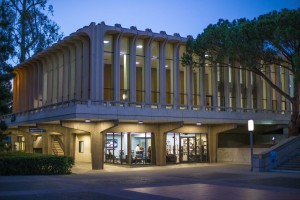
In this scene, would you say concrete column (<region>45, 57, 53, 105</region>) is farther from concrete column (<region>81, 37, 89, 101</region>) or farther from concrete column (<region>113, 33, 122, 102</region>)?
concrete column (<region>113, 33, 122, 102</region>)

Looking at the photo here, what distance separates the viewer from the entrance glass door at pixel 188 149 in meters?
37.5

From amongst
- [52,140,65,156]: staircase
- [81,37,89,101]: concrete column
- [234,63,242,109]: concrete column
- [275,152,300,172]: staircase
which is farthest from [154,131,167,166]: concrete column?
[52,140,65,156]: staircase

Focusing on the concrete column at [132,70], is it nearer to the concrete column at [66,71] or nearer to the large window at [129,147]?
the large window at [129,147]

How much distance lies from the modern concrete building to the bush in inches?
130

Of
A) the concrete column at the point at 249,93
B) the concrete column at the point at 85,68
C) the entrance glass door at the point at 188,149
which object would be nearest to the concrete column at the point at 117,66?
the concrete column at the point at 85,68

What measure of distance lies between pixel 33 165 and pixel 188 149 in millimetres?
16429

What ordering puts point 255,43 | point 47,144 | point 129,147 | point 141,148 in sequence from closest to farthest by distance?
point 255,43, point 129,147, point 141,148, point 47,144

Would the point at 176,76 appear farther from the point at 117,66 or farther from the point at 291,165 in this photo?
the point at 291,165

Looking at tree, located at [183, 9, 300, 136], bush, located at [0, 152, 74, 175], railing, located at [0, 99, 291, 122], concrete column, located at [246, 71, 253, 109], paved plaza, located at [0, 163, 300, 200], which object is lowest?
paved plaza, located at [0, 163, 300, 200]

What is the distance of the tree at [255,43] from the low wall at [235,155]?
421cm

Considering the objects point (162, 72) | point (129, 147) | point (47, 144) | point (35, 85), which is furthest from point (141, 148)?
point (35, 85)

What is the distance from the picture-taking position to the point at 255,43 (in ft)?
104

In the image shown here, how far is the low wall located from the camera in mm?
35812

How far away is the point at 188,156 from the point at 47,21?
30801 mm
